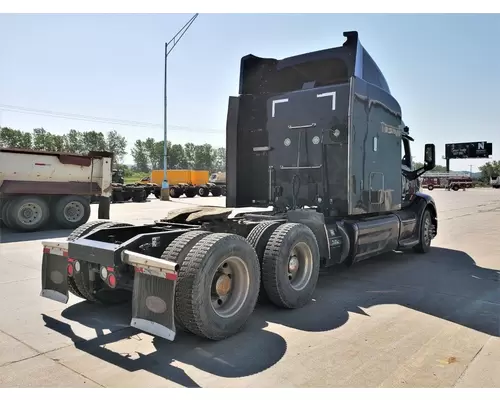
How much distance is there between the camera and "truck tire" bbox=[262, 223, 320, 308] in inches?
197

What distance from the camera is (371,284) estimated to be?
6457mm

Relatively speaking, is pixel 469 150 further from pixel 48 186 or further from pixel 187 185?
pixel 48 186

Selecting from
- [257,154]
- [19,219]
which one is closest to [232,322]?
[257,154]

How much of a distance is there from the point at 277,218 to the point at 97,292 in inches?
105

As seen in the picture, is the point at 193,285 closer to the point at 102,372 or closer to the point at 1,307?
the point at 102,372

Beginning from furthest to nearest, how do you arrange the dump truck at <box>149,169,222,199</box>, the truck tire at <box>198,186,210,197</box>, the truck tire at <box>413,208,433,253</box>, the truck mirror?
the truck tire at <box>198,186,210,197</box> → the dump truck at <box>149,169,222,199</box> → the truck tire at <box>413,208,433,253</box> → the truck mirror

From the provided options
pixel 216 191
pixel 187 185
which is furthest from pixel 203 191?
pixel 187 185

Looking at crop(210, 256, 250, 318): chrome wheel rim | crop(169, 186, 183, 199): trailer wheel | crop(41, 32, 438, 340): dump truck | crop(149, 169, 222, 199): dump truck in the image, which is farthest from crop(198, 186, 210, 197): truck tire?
crop(210, 256, 250, 318): chrome wheel rim

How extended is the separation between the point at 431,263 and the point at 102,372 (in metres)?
6.69

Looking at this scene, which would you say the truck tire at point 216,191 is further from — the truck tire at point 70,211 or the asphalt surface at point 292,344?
the asphalt surface at point 292,344

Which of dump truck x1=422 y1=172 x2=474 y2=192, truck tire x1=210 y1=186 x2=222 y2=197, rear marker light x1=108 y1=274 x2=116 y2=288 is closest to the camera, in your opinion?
rear marker light x1=108 y1=274 x2=116 y2=288

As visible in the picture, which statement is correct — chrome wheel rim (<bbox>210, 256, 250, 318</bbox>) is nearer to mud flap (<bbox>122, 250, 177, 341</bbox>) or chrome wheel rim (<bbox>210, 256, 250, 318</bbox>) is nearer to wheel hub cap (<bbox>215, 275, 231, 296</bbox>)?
wheel hub cap (<bbox>215, 275, 231, 296</bbox>)

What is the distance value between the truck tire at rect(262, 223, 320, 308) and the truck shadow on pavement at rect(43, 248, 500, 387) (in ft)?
0.57

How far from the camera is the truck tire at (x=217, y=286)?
12.7 feet
